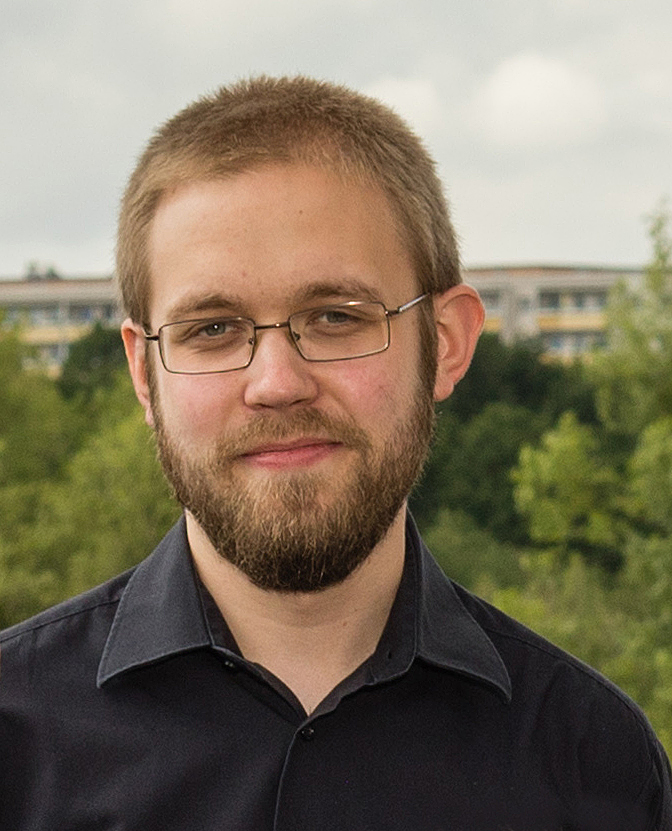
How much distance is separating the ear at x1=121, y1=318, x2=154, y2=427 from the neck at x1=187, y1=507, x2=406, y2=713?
24 cm

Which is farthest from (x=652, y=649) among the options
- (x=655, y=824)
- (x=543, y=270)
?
(x=543, y=270)

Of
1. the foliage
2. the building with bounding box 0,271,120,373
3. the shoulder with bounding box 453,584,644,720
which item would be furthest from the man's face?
the building with bounding box 0,271,120,373

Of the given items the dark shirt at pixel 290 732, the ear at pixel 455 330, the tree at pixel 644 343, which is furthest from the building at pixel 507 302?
the dark shirt at pixel 290 732

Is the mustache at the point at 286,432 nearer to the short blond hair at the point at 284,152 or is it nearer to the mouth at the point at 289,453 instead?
the mouth at the point at 289,453

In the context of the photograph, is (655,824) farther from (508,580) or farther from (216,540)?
(508,580)

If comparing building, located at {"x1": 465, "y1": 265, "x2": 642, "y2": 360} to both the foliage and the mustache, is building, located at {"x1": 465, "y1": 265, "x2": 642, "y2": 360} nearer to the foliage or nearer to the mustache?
the foliage

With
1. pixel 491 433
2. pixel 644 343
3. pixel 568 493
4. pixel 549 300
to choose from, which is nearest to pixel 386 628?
pixel 644 343

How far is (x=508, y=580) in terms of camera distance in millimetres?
39219

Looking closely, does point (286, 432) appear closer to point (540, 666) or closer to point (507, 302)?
point (540, 666)

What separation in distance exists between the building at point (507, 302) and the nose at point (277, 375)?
66.1 m

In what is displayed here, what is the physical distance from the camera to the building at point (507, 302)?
6950cm

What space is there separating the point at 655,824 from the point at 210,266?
1.19 metres

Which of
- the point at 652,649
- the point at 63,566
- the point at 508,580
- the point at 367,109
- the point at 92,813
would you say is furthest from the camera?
the point at 508,580

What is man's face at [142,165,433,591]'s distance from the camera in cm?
219
